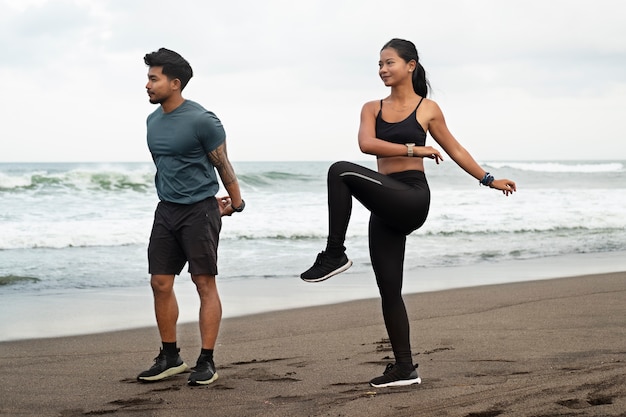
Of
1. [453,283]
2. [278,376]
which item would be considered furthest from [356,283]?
[278,376]

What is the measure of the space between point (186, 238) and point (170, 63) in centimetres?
107

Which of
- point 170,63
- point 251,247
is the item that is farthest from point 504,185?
point 251,247

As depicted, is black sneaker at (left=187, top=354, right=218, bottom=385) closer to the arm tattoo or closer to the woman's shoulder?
the arm tattoo

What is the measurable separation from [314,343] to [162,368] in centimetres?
148

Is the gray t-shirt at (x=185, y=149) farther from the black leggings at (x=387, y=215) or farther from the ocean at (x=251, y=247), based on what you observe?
the ocean at (x=251, y=247)

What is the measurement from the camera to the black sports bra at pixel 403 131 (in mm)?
4477

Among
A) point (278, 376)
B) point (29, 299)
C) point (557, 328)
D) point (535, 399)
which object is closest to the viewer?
point (535, 399)

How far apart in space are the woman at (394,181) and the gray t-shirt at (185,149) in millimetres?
996

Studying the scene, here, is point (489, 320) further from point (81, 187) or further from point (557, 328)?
point (81, 187)

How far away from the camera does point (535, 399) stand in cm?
391

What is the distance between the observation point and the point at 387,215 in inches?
175

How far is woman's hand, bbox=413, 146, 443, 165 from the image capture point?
4.29 meters

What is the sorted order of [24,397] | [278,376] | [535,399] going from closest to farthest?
[535,399] → [24,397] → [278,376]

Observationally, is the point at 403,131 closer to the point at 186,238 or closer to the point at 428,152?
the point at 428,152
